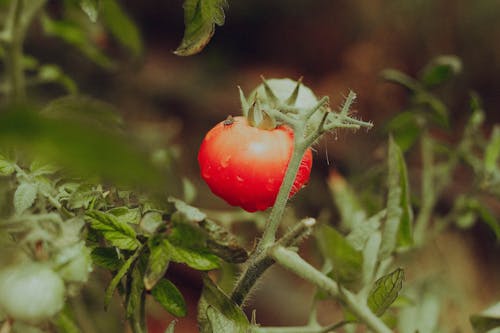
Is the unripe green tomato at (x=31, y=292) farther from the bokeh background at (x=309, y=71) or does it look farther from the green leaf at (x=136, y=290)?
the bokeh background at (x=309, y=71)

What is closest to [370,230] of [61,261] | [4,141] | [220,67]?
[61,261]

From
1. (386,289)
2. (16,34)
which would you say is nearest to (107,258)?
(386,289)

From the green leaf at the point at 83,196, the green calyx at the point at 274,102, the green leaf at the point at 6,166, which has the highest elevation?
the green calyx at the point at 274,102

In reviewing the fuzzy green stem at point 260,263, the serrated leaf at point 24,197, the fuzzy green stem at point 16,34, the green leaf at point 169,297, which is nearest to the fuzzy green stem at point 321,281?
the fuzzy green stem at point 260,263

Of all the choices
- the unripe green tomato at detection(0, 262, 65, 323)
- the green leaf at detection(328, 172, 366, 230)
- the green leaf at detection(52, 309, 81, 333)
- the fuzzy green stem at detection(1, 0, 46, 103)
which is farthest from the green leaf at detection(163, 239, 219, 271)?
the green leaf at detection(328, 172, 366, 230)

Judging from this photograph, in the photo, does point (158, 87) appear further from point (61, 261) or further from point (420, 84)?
point (61, 261)

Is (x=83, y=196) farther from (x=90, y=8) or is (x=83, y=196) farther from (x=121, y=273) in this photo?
(x=90, y=8)

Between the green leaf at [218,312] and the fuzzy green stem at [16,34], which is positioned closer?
the green leaf at [218,312]
